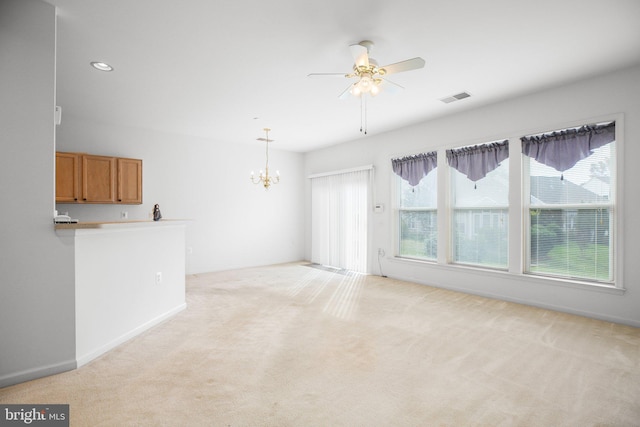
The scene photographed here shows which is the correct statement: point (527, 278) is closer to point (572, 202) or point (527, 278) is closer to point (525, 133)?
point (572, 202)

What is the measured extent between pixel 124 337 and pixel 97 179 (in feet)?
10.2

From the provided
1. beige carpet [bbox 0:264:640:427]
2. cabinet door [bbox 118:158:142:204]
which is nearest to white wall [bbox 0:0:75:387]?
beige carpet [bbox 0:264:640:427]

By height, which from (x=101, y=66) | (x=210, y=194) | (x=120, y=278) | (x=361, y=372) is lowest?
(x=361, y=372)

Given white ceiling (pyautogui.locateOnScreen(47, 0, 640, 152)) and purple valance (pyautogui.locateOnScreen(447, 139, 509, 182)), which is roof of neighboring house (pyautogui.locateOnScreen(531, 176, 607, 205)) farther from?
white ceiling (pyautogui.locateOnScreen(47, 0, 640, 152))

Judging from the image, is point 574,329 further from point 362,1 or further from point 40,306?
point 40,306

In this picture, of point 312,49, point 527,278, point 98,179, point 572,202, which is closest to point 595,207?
point 572,202

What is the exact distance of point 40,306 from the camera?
228cm

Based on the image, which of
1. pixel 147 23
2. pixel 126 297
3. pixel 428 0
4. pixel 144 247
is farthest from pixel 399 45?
pixel 126 297

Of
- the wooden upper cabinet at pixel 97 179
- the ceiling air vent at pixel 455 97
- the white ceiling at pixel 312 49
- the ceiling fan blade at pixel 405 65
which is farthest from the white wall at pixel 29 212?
the ceiling air vent at pixel 455 97

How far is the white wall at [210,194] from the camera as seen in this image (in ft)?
17.5

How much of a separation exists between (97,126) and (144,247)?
3395 millimetres

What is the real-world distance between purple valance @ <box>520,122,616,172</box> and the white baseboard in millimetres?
5109

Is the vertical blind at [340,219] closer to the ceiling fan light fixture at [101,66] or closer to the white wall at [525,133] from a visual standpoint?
the white wall at [525,133]

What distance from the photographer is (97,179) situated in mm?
4914
